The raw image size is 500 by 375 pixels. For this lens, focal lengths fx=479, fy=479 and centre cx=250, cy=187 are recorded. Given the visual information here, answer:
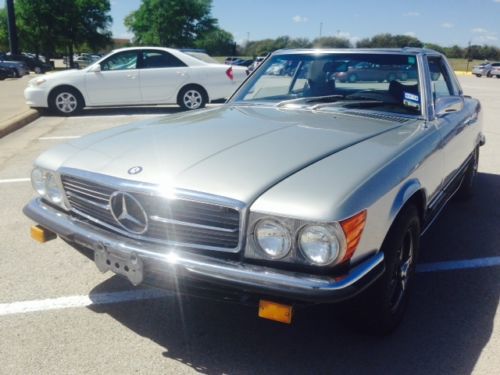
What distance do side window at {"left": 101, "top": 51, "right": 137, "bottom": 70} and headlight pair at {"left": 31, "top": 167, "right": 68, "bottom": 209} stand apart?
825cm

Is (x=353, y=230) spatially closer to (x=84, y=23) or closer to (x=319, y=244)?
(x=319, y=244)

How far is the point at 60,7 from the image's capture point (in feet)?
154

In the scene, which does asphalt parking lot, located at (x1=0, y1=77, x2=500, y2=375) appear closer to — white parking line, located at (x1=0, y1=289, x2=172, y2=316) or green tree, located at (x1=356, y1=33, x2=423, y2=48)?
white parking line, located at (x1=0, y1=289, x2=172, y2=316)

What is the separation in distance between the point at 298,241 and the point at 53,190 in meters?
1.58

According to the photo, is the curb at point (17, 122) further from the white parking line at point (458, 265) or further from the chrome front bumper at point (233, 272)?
the white parking line at point (458, 265)

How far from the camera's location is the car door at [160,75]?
10.7 metres

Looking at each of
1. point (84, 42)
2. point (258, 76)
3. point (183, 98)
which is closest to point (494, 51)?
point (84, 42)

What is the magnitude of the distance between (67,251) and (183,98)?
781cm

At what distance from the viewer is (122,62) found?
10656 millimetres

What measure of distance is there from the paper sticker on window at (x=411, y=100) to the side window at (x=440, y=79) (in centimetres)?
47

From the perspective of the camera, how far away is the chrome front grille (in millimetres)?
2115

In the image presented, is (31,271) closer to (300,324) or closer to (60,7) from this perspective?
(300,324)

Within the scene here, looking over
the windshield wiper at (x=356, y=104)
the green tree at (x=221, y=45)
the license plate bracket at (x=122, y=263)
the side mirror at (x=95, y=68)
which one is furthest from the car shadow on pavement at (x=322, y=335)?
the green tree at (x=221, y=45)

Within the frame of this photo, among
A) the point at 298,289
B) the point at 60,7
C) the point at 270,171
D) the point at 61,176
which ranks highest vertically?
the point at 60,7
